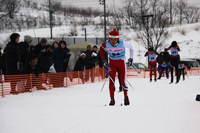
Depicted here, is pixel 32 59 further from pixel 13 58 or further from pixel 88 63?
pixel 88 63

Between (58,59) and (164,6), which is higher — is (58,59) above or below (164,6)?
below

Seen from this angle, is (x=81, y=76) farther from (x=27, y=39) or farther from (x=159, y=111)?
(x=159, y=111)

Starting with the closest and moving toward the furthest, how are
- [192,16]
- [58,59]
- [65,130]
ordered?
[65,130], [58,59], [192,16]

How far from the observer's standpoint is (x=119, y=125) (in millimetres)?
4777

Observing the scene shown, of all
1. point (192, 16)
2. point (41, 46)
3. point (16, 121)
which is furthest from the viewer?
point (192, 16)

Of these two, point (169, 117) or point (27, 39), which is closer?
point (169, 117)

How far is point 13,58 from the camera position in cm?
861

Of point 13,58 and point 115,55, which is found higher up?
point 115,55

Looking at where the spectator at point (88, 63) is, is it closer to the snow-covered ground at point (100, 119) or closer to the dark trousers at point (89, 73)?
the dark trousers at point (89, 73)

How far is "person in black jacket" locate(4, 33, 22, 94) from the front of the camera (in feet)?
28.0

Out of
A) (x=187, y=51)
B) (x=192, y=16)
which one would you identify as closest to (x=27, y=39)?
(x=187, y=51)

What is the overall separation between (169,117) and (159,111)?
1.99ft

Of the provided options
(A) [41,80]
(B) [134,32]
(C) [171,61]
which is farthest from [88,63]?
(B) [134,32]

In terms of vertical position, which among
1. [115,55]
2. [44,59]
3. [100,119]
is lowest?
[100,119]
